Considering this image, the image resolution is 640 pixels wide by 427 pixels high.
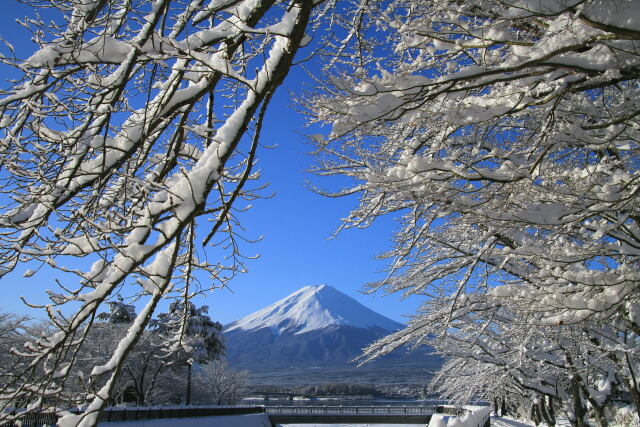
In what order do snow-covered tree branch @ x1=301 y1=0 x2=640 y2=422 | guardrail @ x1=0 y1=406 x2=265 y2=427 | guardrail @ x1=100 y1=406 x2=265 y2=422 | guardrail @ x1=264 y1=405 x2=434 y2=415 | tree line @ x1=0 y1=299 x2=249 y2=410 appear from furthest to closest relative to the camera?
1. guardrail @ x1=264 y1=405 x2=434 y2=415
2. tree line @ x1=0 y1=299 x2=249 y2=410
3. guardrail @ x1=100 y1=406 x2=265 y2=422
4. guardrail @ x1=0 y1=406 x2=265 y2=427
5. snow-covered tree branch @ x1=301 y1=0 x2=640 y2=422

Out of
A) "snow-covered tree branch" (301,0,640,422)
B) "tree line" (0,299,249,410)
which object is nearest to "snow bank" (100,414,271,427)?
"tree line" (0,299,249,410)

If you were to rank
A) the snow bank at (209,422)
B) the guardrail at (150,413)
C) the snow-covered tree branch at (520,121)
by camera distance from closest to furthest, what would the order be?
the snow-covered tree branch at (520,121) < the guardrail at (150,413) < the snow bank at (209,422)

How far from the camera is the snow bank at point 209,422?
2073 centimetres

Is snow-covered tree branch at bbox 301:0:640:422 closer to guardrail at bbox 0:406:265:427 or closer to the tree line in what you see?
guardrail at bbox 0:406:265:427

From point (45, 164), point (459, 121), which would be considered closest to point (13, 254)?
point (45, 164)

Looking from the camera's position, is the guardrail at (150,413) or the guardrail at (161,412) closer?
the guardrail at (150,413)

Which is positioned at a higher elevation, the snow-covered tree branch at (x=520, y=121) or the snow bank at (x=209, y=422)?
the snow-covered tree branch at (x=520, y=121)

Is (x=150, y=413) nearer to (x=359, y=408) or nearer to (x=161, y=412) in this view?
(x=161, y=412)

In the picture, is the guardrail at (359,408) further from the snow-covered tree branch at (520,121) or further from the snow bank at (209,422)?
the snow-covered tree branch at (520,121)

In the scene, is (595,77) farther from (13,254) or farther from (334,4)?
(13,254)

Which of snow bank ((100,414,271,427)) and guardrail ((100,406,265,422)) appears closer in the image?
guardrail ((100,406,265,422))

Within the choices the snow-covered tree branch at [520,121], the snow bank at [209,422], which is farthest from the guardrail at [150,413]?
Result: the snow-covered tree branch at [520,121]

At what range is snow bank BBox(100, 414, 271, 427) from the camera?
20734 mm

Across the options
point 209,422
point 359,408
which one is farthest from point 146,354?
point 359,408
